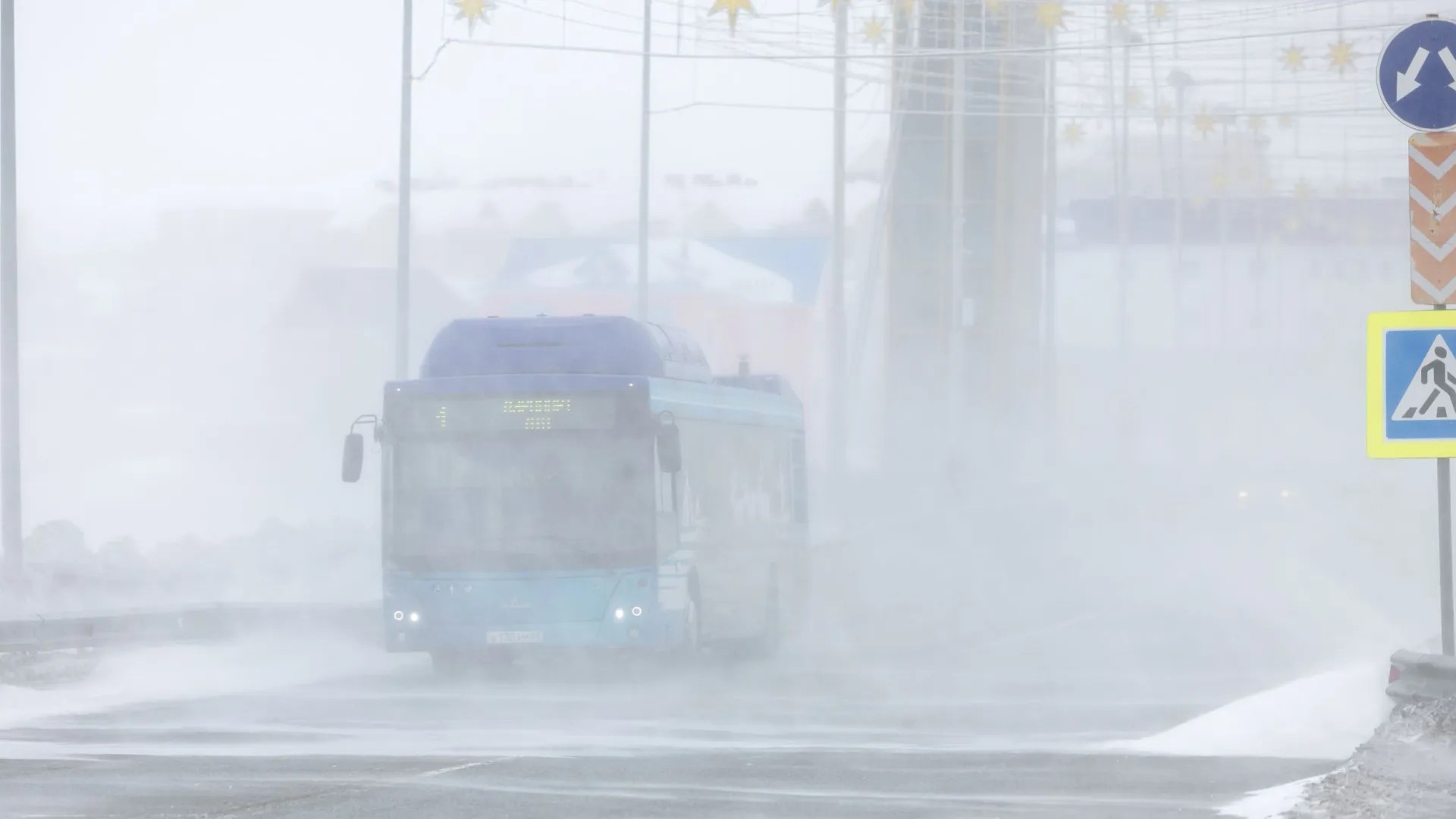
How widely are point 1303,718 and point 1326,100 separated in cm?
2597

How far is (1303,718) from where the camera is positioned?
1416 centimetres

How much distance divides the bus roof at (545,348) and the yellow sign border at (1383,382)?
9.65 m

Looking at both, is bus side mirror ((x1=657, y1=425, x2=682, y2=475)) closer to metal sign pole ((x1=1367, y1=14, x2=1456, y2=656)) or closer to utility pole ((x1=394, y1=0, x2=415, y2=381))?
metal sign pole ((x1=1367, y1=14, x2=1456, y2=656))

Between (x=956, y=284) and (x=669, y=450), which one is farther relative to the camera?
(x=956, y=284)

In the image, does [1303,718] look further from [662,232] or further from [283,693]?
[662,232]

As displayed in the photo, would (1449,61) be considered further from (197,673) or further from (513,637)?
(197,673)

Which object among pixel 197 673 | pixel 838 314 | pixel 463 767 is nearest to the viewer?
pixel 463 767

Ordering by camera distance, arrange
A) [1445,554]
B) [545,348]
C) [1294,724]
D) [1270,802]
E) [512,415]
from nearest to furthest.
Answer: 1. [1270,802]
2. [1445,554]
3. [1294,724]
4. [512,415]
5. [545,348]

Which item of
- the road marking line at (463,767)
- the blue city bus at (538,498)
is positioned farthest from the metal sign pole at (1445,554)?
the blue city bus at (538,498)

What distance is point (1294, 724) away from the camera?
14.0 m

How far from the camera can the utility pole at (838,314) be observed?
46.7 metres

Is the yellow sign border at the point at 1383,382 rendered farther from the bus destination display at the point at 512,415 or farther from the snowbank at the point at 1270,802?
the bus destination display at the point at 512,415

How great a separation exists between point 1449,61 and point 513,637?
10.4m

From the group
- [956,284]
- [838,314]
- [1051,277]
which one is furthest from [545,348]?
[1051,277]
